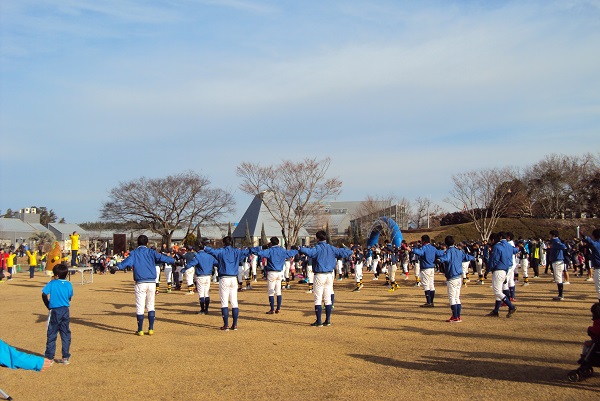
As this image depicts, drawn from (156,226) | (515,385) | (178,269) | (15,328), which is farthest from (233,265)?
(156,226)

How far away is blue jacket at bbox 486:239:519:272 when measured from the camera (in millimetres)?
12016

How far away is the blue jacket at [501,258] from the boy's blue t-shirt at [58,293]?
29.3 ft

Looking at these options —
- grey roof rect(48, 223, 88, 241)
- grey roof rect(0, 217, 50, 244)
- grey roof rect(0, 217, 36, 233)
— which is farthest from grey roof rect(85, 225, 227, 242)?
grey roof rect(0, 217, 36, 233)

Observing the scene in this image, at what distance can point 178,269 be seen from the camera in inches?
890

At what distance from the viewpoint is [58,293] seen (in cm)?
858

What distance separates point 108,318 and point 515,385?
1069 centimetres

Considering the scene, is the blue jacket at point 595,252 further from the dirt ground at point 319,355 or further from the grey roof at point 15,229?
the grey roof at point 15,229

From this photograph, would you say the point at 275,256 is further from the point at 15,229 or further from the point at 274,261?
the point at 15,229

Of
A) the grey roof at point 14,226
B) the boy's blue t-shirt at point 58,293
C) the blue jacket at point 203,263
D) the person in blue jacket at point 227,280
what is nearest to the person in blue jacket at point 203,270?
the blue jacket at point 203,263

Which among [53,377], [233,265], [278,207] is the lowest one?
[53,377]

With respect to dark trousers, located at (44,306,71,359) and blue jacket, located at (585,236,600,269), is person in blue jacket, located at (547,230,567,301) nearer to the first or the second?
blue jacket, located at (585,236,600,269)

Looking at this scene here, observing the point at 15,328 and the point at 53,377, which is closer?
the point at 53,377

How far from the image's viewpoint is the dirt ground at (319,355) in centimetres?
668

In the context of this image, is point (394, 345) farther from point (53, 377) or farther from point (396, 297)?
point (396, 297)
